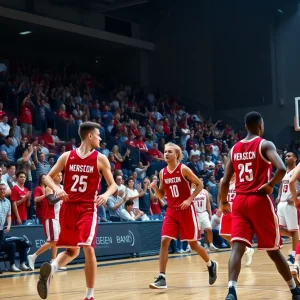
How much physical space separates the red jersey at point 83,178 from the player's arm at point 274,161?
6.31ft

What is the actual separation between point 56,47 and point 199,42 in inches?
288

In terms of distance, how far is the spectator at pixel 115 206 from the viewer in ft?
Answer: 54.5

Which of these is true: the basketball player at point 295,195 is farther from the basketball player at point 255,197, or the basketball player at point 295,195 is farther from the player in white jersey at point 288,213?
the player in white jersey at point 288,213

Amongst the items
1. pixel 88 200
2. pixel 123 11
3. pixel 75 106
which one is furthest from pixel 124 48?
pixel 88 200

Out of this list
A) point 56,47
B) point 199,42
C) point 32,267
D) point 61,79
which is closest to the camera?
point 32,267

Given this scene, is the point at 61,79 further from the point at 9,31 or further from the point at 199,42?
the point at 199,42

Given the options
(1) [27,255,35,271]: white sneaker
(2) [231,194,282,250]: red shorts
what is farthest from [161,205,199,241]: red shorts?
(1) [27,255,35,271]: white sneaker

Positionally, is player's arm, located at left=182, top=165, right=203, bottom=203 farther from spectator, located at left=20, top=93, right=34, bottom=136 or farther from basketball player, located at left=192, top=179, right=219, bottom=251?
spectator, located at left=20, top=93, right=34, bottom=136

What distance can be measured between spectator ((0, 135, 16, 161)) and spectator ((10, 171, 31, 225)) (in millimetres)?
2856

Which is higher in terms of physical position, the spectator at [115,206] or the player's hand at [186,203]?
the player's hand at [186,203]

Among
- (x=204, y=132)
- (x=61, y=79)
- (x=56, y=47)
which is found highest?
(x=56, y=47)

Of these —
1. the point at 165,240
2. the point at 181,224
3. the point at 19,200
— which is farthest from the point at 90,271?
the point at 19,200

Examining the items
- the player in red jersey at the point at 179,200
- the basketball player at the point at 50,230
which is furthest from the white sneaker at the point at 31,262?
the player in red jersey at the point at 179,200

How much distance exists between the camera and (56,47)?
29453 millimetres
